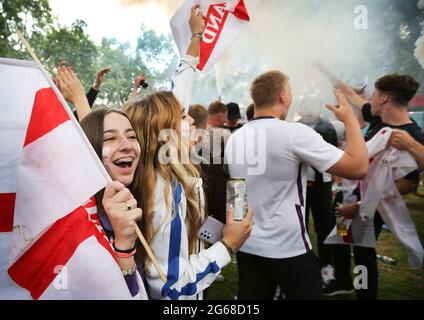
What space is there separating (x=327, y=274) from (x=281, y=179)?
2.14m

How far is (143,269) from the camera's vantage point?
1.31m

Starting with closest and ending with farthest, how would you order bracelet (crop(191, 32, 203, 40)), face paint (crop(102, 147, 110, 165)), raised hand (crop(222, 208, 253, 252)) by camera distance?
face paint (crop(102, 147, 110, 165))
raised hand (crop(222, 208, 253, 252))
bracelet (crop(191, 32, 203, 40))

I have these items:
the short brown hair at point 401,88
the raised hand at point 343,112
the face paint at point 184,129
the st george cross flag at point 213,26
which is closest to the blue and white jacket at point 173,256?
the face paint at point 184,129

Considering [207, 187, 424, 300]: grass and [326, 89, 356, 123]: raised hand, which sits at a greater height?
[326, 89, 356, 123]: raised hand

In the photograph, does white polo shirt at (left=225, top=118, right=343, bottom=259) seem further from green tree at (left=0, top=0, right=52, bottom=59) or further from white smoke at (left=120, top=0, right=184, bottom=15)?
green tree at (left=0, top=0, right=52, bottom=59)

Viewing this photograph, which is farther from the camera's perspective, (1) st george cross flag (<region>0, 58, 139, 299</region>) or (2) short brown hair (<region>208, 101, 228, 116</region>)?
(2) short brown hair (<region>208, 101, 228, 116</region>)

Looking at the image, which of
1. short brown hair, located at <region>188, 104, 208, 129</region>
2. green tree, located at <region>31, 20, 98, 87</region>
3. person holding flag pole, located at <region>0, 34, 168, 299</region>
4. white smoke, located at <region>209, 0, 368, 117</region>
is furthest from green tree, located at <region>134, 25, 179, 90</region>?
person holding flag pole, located at <region>0, 34, 168, 299</region>

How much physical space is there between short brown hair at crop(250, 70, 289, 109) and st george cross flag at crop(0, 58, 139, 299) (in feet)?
3.96

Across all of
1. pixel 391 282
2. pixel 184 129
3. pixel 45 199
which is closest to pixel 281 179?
pixel 184 129

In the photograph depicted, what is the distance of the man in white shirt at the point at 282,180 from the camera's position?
1.74 m

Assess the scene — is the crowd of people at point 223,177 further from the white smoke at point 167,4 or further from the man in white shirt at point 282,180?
the white smoke at point 167,4

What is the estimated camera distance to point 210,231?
157 centimetres

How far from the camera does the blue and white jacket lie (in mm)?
1253

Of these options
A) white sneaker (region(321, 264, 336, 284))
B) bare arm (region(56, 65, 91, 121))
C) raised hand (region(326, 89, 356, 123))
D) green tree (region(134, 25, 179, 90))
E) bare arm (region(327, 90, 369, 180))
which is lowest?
white sneaker (region(321, 264, 336, 284))
